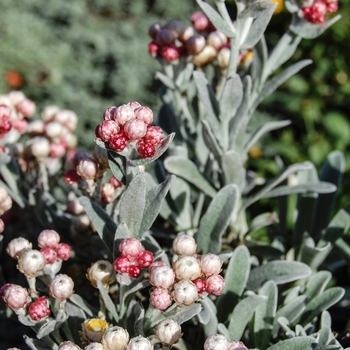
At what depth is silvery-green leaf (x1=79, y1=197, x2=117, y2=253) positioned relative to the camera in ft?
3.08

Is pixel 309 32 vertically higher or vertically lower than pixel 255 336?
higher

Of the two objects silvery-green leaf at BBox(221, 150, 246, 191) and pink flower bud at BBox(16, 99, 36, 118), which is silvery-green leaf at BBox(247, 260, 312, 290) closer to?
silvery-green leaf at BBox(221, 150, 246, 191)

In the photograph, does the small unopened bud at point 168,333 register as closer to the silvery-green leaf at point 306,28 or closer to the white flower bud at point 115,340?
the white flower bud at point 115,340

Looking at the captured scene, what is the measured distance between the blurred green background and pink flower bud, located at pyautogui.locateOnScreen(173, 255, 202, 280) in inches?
90.4

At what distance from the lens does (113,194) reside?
1064 mm

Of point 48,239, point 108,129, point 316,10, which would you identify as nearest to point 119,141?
point 108,129

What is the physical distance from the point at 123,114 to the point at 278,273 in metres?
0.45

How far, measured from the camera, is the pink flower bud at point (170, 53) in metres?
1.23

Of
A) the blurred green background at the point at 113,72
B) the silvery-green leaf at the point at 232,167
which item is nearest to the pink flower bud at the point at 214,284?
the silvery-green leaf at the point at 232,167

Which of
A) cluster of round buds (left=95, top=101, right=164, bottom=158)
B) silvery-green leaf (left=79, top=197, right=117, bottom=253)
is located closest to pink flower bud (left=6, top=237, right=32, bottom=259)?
silvery-green leaf (left=79, top=197, right=117, bottom=253)

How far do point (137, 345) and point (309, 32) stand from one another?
0.76 m

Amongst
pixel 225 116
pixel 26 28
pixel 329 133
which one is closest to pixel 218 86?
pixel 225 116

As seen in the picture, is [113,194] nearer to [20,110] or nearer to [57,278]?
[57,278]

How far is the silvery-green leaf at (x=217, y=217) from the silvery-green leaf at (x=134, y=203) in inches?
8.5
